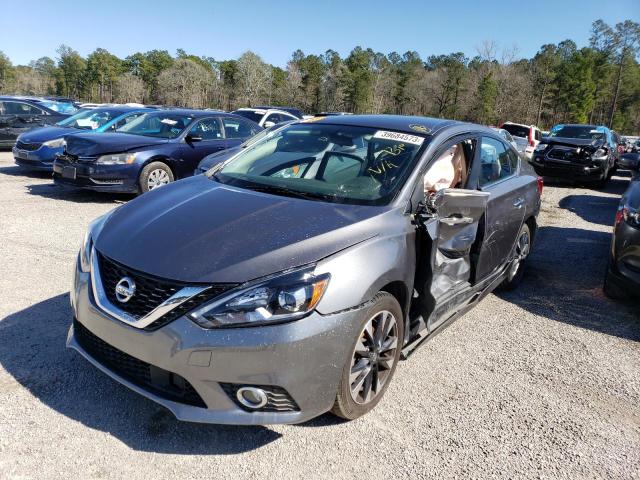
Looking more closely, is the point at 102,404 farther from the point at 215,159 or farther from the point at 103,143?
the point at 103,143

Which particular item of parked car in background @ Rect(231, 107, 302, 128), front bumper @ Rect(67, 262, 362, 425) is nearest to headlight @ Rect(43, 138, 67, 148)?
parked car in background @ Rect(231, 107, 302, 128)

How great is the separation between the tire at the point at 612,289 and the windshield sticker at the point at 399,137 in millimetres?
2724

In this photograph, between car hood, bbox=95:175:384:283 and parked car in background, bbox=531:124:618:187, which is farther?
parked car in background, bbox=531:124:618:187

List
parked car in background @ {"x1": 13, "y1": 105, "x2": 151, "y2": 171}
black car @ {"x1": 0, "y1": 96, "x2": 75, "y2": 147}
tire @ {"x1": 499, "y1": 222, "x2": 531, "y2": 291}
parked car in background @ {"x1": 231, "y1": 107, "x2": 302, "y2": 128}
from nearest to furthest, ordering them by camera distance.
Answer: tire @ {"x1": 499, "y1": 222, "x2": 531, "y2": 291}, parked car in background @ {"x1": 13, "y1": 105, "x2": 151, "y2": 171}, black car @ {"x1": 0, "y1": 96, "x2": 75, "y2": 147}, parked car in background @ {"x1": 231, "y1": 107, "x2": 302, "y2": 128}

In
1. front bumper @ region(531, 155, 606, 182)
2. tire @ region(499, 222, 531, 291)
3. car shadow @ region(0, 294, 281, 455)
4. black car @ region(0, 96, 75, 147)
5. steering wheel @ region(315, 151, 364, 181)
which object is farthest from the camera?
black car @ region(0, 96, 75, 147)

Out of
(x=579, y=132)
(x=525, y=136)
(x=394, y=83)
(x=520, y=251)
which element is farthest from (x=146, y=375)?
(x=394, y=83)

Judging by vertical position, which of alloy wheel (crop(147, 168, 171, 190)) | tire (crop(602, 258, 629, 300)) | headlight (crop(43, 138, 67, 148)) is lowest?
tire (crop(602, 258, 629, 300))

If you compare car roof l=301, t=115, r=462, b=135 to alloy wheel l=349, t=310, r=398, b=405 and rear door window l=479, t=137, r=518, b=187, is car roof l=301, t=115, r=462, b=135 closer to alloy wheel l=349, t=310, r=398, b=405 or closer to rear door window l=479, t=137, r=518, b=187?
rear door window l=479, t=137, r=518, b=187

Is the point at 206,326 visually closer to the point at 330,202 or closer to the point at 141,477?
the point at 141,477

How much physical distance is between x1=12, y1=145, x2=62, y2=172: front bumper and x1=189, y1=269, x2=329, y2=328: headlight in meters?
8.77

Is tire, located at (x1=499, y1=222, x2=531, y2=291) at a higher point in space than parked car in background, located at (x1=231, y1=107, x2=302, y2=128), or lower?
lower

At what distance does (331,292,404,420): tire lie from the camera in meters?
2.51

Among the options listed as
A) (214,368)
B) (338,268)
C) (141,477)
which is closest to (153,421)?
(141,477)

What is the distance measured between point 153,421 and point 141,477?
40cm
